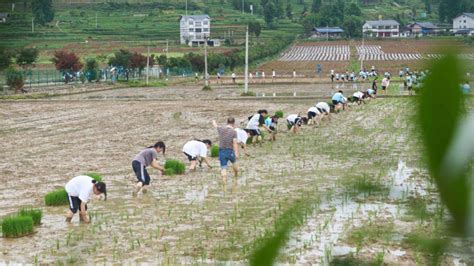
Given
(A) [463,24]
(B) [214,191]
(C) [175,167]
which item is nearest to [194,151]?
(C) [175,167]

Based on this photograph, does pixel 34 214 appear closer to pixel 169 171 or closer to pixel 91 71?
pixel 169 171

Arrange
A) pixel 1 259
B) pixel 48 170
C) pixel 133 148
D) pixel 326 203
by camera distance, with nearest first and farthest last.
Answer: pixel 326 203, pixel 1 259, pixel 48 170, pixel 133 148

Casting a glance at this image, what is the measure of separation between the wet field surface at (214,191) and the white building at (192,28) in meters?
77.4

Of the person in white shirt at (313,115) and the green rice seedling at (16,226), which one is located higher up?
the person in white shirt at (313,115)

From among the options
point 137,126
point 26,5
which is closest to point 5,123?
point 137,126

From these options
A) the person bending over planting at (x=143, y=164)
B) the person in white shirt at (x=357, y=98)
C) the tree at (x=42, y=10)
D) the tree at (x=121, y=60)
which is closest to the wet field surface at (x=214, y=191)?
the person bending over planting at (x=143, y=164)

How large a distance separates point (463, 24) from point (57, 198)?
10937 mm

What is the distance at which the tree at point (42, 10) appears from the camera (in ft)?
2.85

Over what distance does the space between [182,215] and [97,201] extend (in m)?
1.85

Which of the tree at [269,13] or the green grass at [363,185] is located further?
the tree at [269,13]

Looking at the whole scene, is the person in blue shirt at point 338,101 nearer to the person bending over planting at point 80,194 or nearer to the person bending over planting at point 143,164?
the person bending over planting at point 143,164

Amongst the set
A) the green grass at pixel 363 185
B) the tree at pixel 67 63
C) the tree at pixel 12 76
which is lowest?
the tree at pixel 67 63

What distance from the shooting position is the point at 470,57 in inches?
25.6

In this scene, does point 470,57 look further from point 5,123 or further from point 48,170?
point 5,123
